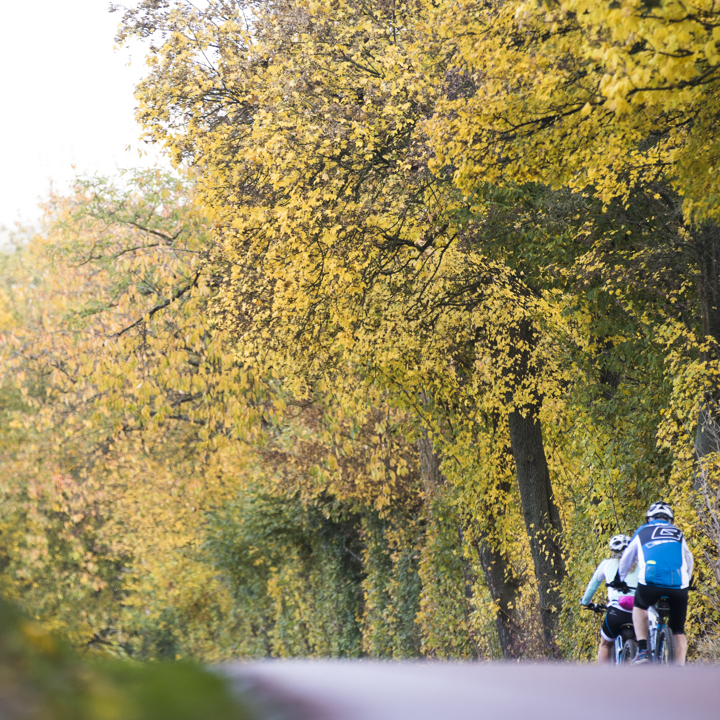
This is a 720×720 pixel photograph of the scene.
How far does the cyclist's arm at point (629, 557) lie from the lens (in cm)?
921

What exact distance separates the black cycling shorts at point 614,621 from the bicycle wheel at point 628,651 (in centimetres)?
18

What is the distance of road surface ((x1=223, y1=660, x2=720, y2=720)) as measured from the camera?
5.84ft

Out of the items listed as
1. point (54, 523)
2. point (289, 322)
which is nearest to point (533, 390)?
point (289, 322)

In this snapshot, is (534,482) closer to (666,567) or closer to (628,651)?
(628,651)

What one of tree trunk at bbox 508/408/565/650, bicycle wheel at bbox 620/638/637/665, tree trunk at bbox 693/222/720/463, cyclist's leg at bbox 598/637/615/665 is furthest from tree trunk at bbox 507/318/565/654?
bicycle wheel at bbox 620/638/637/665

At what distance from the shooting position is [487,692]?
75.6 inches

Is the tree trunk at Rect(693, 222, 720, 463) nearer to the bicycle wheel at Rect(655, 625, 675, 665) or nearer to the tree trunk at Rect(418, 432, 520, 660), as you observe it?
the bicycle wheel at Rect(655, 625, 675, 665)

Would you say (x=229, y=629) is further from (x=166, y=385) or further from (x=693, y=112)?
(x=693, y=112)

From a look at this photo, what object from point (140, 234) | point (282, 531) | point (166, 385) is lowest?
point (282, 531)

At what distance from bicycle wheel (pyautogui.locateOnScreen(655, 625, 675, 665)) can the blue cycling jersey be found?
48 centimetres

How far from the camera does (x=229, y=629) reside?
38.9 meters

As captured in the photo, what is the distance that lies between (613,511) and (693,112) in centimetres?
645

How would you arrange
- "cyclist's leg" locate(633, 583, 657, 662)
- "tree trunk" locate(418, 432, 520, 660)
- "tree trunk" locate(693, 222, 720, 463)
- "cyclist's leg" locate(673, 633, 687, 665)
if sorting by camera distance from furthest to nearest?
"tree trunk" locate(418, 432, 520, 660) → "tree trunk" locate(693, 222, 720, 463) → "cyclist's leg" locate(633, 583, 657, 662) → "cyclist's leg" locate(673, 633, 687, 665)

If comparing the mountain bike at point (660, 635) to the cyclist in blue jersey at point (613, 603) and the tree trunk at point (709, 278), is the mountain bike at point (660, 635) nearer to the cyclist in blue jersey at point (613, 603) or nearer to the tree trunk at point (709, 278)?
the cyclist in blue jersey at point (613, 603)
